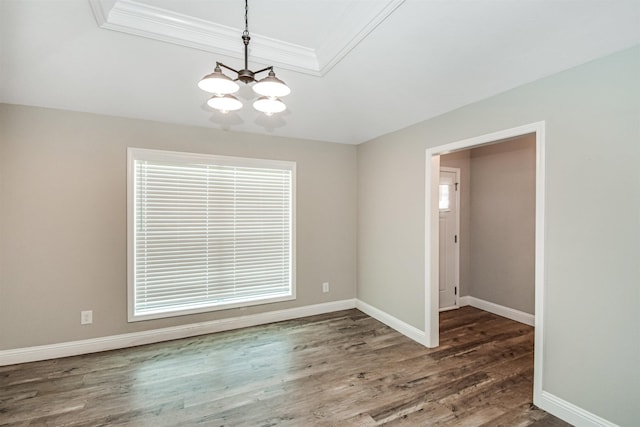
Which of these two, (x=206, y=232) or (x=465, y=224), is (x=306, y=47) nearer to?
(x=206, y=232)

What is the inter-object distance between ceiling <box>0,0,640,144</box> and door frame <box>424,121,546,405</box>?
383 mm

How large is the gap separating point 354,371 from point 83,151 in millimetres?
3477

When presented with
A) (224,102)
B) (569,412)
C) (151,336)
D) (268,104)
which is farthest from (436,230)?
(151,336)

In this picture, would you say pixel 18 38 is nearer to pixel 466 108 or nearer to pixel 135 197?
pixel 135 197

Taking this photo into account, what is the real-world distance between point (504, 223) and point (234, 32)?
13.4 ft

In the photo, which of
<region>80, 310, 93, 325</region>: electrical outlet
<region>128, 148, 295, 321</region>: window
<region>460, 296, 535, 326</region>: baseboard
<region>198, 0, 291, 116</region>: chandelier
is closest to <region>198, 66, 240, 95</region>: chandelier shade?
<region>198, 0, 291, 116</region>: chandelier

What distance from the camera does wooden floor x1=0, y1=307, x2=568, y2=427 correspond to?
212 cm

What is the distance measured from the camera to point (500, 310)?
13.6 feet

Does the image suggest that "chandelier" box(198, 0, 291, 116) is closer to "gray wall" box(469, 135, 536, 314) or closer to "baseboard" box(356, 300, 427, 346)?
"baseboard" box(356, 300, 427, 346)

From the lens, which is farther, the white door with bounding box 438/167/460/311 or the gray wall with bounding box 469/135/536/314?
the white door with bounding box 438/167/460/311

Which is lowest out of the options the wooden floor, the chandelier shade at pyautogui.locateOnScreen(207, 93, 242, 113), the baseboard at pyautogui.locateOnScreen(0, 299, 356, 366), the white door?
the wooden floor

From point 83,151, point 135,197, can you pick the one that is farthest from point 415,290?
point 83,151

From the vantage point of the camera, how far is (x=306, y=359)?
2945 mm

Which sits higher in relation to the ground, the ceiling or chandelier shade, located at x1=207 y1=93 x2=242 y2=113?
the ceiling
